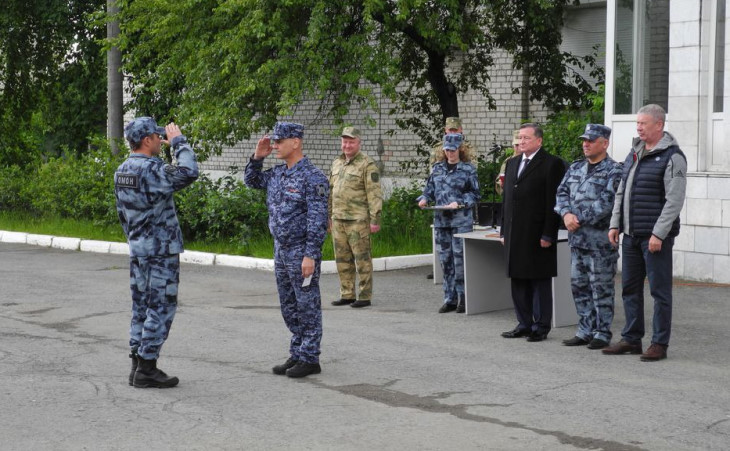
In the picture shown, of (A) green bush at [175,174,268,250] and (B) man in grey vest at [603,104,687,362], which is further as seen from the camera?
(A) green bush at [175,174,268,250]

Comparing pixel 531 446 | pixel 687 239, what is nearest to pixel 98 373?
pixel 531 446

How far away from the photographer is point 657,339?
8297 mm

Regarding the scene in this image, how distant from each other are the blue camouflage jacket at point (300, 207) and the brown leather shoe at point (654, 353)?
2.59m

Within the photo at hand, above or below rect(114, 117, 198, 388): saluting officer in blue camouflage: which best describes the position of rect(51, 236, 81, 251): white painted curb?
below

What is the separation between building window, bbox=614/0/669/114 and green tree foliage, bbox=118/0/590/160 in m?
3.02

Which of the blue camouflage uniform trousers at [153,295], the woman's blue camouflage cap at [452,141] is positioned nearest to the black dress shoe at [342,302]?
the woman's blue camouflage cap at [452,141]

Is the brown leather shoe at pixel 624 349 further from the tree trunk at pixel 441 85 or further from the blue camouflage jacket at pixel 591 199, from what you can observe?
the tree trunk at pixel 441 85

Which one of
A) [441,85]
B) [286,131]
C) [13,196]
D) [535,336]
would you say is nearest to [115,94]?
[13,196]

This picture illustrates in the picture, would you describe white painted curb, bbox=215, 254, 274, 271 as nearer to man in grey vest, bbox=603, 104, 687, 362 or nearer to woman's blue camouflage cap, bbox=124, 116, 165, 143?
man in grey vest, bbox=603, 104, 687, 362

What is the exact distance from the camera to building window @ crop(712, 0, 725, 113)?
506 inches

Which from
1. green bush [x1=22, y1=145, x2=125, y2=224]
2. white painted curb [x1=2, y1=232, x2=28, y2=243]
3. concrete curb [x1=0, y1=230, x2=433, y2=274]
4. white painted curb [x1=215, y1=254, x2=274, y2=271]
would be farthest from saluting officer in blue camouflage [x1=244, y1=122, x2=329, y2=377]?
white painted curb [x1=2, y1=232, x2=28, y2=243]

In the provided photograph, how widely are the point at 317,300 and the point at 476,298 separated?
334 centimetres

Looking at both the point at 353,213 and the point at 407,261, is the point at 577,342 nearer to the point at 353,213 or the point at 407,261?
the point at 353,213

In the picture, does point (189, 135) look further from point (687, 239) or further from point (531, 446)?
point (531, 446)
